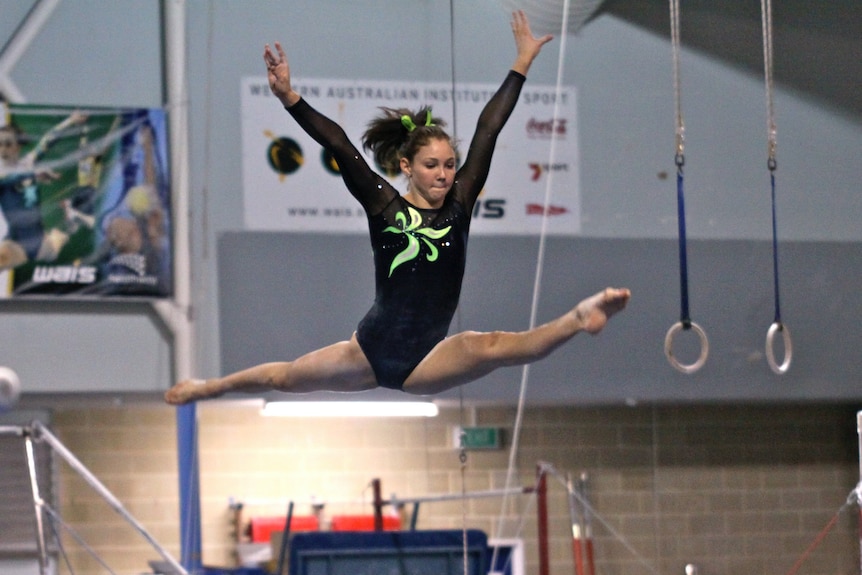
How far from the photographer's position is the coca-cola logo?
5617mm

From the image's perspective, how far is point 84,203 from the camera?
5238 mm

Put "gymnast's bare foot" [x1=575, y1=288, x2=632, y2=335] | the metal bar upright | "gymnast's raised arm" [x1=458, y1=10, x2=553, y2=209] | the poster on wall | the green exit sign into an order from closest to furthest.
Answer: "gymnast's bare foot" [x1=575, y1=288, x2=632, y2=335], "gymnast's raised arm" [x1=458, y1=10, x2=553, y2=209], the poster on wall, the metal bar upright, the green exit sign

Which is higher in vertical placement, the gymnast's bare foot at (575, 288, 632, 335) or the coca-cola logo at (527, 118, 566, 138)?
the coca-cola logo at (527, 118, 566, 138)

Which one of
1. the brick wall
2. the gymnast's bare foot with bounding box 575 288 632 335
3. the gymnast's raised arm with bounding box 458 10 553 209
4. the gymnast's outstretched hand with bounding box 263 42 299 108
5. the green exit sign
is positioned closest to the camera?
the gymnast's bare foot with bounding box 575 288 632 335

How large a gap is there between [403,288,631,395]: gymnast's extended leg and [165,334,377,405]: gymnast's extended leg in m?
0.15

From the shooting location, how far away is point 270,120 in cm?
537

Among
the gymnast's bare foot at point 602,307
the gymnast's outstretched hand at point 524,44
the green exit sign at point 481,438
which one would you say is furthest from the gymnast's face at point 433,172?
the green exit sign at point 481,438

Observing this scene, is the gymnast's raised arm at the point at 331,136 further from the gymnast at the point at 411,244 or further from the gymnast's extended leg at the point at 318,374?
the gymnast's extended leg at the point at 318,374

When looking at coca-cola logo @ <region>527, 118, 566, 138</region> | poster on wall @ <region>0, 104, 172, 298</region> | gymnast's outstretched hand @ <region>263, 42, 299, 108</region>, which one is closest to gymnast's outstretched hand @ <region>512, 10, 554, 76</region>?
gymnast's outstretched hand @ <region>263, 42, 299, 108</region>

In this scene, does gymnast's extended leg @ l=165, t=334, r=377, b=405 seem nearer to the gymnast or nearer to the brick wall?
the gymnast

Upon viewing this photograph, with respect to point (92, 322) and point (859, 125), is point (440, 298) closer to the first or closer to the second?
point (92, 322)

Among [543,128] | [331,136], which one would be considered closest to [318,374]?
[331,136]

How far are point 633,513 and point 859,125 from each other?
2.58 meters

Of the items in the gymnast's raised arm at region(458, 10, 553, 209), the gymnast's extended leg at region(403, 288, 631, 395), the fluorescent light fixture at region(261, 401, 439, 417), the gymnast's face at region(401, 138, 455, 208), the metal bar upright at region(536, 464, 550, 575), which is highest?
the gymnast's raised arm at region(458, 10, 553, 209)
